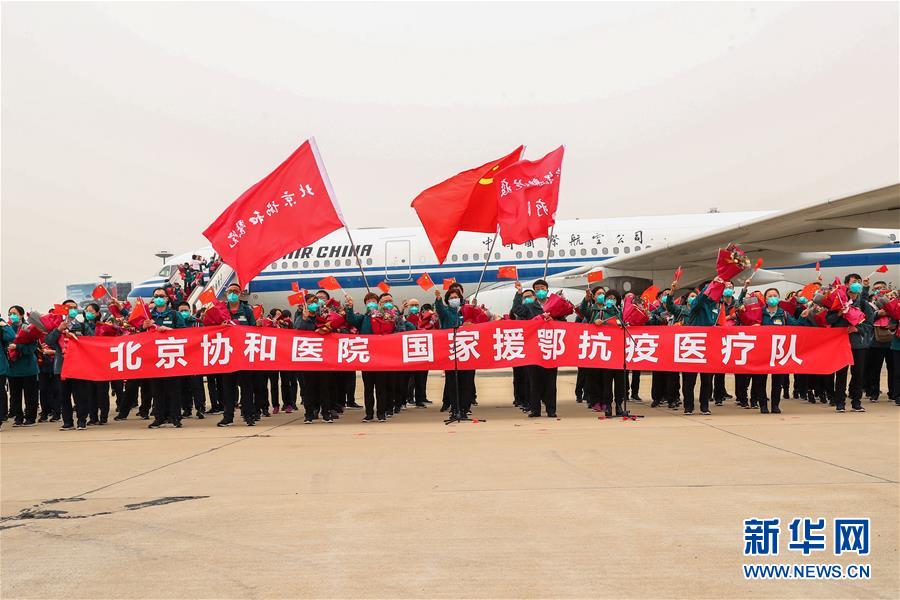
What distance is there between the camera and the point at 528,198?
1257 centimetres

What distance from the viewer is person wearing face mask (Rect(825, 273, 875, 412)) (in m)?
10.2

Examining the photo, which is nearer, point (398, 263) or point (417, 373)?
point (417, 373)

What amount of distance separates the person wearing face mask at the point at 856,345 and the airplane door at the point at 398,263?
41.3 ft

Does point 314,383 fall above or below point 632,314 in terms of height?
below

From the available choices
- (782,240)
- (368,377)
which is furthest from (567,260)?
(368,377)

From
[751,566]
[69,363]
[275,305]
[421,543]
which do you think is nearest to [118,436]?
[69,363]

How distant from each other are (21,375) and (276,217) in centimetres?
486

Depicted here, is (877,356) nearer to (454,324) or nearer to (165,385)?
(454,324)

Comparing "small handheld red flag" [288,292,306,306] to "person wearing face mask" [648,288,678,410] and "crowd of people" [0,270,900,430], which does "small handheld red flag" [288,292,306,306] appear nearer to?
"crowd of people" [0,270,900,430]

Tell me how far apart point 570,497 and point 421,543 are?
4.74ft

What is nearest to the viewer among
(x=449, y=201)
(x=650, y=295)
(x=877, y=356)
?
(x=877, y=356)

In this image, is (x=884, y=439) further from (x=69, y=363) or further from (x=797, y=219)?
(x=69, y=363)

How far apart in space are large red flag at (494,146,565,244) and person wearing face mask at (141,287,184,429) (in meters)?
5.66

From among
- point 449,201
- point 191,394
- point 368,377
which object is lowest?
point 191,394
